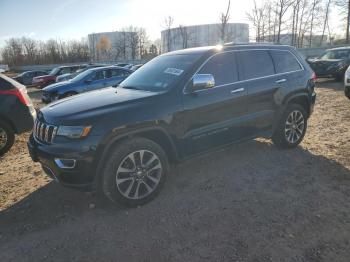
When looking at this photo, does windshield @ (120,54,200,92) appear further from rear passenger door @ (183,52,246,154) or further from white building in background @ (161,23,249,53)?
white building in background @ (161,23,249,53)

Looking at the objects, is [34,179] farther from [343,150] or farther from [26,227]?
[343,150]

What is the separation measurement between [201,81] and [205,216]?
1.68 metres

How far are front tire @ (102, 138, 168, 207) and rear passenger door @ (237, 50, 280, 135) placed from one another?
1.74 m

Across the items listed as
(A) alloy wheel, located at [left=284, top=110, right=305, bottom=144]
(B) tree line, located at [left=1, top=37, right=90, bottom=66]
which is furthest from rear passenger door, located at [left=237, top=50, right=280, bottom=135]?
(B) tree line, located at [left=1, top=37, right=90, bottom=66]

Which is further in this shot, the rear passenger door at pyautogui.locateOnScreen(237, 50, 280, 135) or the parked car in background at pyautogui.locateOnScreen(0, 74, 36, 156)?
the parked car in background at pyautogui.locateOnScreen(0, 74, 36, 156)

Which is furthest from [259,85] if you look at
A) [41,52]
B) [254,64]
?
[41,52]

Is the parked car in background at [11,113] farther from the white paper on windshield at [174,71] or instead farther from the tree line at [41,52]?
the tree line at [41,52]

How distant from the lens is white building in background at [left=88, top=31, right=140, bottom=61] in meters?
74.9

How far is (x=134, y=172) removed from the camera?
3.98m

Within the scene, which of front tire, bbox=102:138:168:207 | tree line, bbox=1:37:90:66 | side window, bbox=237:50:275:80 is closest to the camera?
→ front tire, bbox=102:138:168:207

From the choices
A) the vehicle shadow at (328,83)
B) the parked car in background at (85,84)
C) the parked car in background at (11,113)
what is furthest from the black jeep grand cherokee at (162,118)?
the vehicle shadow at (328,83)

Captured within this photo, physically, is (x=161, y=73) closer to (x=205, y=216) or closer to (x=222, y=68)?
(x=222, y=68)

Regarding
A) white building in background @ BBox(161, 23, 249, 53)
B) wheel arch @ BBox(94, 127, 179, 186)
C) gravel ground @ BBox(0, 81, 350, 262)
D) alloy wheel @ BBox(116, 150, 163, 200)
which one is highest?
white building in background @ BBox(161, 23, 249, 53)

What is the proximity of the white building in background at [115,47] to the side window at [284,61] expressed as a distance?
68.3m
